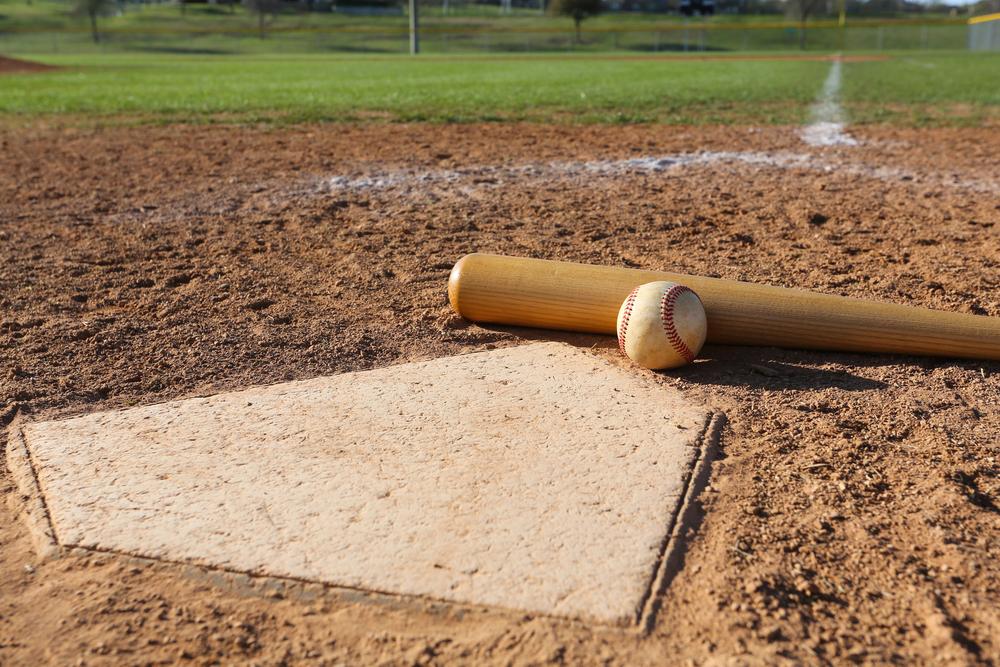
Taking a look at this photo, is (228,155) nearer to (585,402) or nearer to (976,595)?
(585,402)

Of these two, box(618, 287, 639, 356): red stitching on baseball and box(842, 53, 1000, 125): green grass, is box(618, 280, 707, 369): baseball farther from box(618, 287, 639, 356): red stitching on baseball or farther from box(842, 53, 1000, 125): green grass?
box(842, 53, 1000, 125): green grass

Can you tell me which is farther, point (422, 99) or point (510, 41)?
point (510, 41)

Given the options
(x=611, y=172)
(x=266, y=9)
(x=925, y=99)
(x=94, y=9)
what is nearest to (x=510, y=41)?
(x=266, y=9)

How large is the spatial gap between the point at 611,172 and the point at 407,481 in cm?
558

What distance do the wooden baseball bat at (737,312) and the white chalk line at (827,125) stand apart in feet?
19.9

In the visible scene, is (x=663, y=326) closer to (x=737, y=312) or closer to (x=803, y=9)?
(x=737, y=312)

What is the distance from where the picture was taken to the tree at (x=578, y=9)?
210ft

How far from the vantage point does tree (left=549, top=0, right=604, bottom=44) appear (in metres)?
64.1

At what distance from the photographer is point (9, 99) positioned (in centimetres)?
1589

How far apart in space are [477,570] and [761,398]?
61.0 inches

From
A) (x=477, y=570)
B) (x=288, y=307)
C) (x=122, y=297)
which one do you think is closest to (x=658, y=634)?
(x=477, y=570)

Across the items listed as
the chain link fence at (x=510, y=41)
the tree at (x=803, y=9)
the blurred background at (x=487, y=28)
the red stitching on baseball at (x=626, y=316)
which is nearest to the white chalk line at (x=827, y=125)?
the red stitching on baseball at (x=626, y=316)

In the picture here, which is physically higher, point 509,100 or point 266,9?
point 266,9

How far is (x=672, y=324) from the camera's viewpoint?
3.58m
